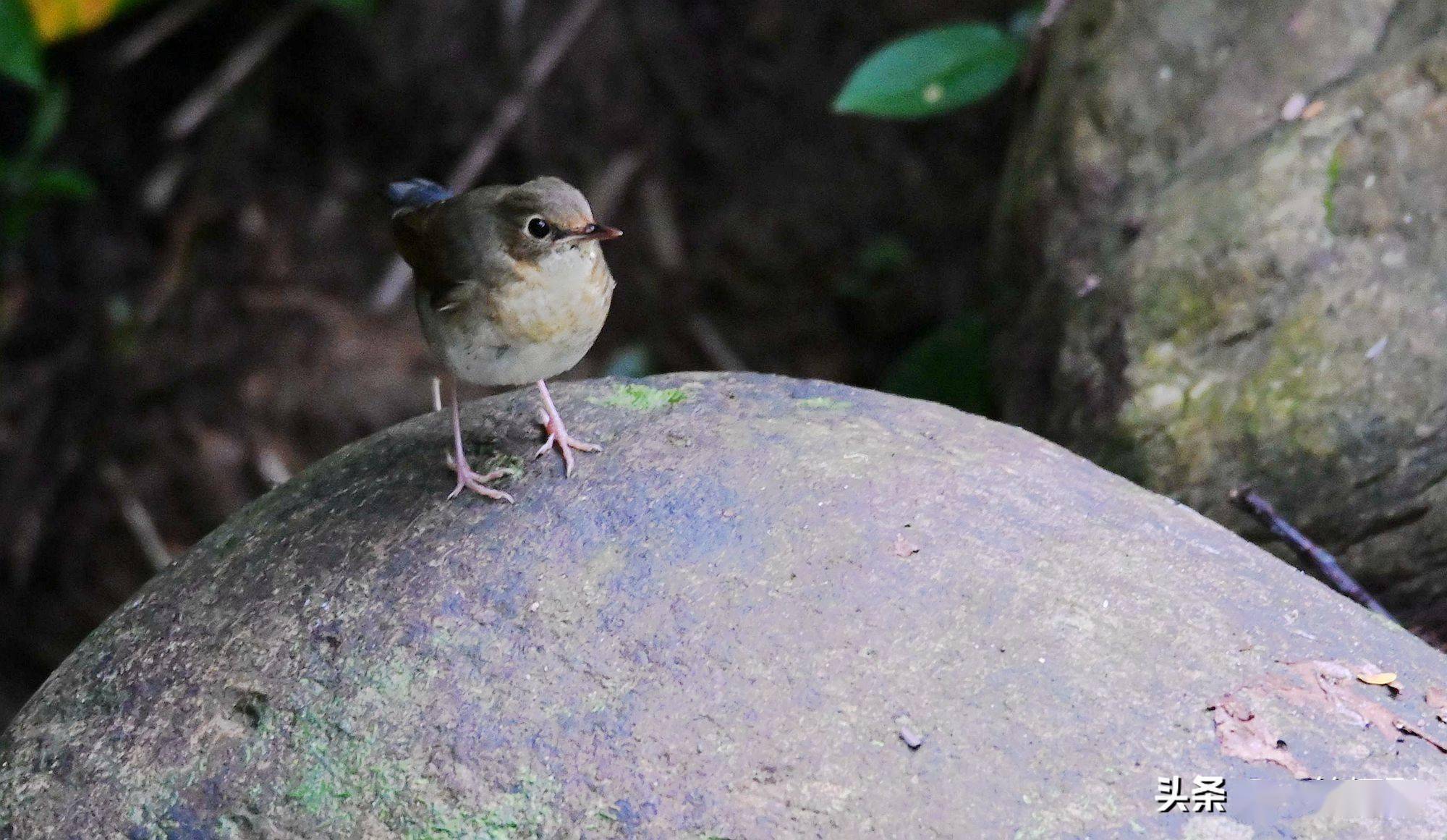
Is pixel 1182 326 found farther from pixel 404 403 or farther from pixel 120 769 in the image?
pixel 404 403

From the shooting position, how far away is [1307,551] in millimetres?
3373

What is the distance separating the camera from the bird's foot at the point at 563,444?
304cm

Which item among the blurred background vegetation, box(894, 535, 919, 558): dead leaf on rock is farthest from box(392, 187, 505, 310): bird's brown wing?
the blurred background vegetation

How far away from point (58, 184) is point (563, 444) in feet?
14.0

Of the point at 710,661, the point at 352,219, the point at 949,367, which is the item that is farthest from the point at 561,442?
the point at 352,219

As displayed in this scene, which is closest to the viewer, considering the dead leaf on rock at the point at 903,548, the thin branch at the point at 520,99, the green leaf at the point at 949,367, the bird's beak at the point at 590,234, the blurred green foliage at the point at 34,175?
the dead leaf on rock at the point at 903,548

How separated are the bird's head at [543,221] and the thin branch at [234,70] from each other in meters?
4.51

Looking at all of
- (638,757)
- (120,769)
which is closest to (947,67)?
(638,757)

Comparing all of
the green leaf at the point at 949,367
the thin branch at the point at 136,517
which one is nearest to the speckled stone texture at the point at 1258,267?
the green leaf at the point at 949,367

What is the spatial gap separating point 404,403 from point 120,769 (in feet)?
14.7

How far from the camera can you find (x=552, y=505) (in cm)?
289

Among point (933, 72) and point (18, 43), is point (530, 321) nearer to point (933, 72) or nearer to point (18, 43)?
point (933, 72)

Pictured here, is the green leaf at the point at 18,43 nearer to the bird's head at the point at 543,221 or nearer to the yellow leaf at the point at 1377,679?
the bird's head at the point at 543,221

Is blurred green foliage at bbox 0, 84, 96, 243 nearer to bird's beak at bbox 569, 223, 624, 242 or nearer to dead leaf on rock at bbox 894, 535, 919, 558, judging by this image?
bird's beak at bbox 569, 223, 624, 242
